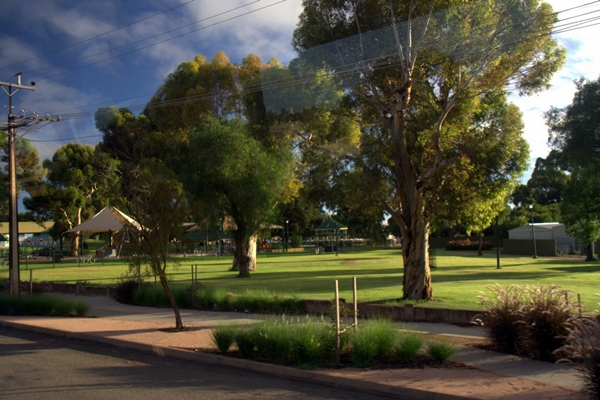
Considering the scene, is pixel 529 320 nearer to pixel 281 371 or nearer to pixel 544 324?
pixel 544 324

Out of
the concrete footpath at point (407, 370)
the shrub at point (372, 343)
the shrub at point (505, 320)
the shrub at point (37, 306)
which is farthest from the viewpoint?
the shrub at point (37, 306)

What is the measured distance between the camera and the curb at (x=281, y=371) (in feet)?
23.6

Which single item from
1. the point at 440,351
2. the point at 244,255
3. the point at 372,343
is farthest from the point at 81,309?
the point at 244,255

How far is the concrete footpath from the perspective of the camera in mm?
7129

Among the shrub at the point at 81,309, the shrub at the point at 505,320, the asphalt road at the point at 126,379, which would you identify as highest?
the shrub at the point at 505,320

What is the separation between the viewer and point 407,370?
27.1 ft

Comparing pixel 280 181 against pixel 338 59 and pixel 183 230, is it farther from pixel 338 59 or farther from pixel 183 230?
pixel 183 230

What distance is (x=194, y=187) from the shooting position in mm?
28859

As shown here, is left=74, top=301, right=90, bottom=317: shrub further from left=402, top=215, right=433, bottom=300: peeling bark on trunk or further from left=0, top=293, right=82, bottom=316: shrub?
left=402, top=215, right=433, bottom=300: peeling bark on trunk

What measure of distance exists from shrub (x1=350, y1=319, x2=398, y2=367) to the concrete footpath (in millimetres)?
274

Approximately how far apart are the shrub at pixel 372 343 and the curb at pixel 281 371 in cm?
73

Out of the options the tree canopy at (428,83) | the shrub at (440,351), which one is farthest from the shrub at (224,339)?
the tree canopy at (428,83)

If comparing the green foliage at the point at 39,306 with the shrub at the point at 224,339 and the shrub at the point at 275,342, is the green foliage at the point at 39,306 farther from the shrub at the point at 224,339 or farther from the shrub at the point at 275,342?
the shrub at the point at 275,342

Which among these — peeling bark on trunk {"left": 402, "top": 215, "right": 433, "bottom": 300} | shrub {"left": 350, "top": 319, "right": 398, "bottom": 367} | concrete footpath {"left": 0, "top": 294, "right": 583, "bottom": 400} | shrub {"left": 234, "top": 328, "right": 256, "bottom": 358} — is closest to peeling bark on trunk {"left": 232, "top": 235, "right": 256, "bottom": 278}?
peeling bark on trunk {"left": 402, "top": 215, "right": 433, "bottom": 300}
